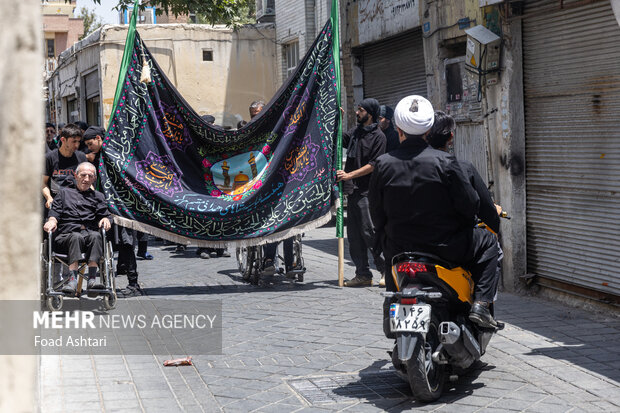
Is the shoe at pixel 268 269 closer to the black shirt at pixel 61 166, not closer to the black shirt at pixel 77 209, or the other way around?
the black shirt at pixel 77 209

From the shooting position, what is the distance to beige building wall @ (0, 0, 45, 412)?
226 centimetres

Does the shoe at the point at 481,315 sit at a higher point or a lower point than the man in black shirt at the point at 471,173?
lower

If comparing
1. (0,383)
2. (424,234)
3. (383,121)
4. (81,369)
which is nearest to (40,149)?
(0,383)

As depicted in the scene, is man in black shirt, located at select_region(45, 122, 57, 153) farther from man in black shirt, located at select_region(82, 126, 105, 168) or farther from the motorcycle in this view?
the motorcycle

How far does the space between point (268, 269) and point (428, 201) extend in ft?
17.3

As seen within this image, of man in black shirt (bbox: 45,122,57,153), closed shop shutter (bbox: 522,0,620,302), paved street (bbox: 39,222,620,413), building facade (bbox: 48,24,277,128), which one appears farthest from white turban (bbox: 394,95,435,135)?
building facade (bbox: 48,24,277,128)

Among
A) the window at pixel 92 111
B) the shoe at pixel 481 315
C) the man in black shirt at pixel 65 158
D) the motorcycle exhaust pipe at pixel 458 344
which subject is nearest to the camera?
the motorcycle exhaust pipe at pixel 458 344

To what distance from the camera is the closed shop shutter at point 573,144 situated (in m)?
8.31

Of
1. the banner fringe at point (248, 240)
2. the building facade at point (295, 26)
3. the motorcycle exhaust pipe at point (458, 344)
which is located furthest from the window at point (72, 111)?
the motorcycle exhaust pipe at point (458, 344)

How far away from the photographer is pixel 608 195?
8336 mm

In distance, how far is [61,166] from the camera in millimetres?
9789

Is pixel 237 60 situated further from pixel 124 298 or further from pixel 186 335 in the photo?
pixel 186 335

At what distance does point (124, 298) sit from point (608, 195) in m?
5.23

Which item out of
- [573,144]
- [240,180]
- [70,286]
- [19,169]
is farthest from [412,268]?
[240,180]
